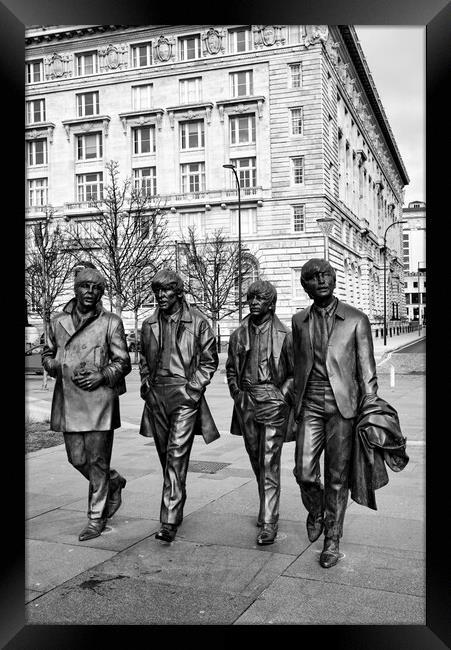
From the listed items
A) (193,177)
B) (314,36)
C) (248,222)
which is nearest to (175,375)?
(248,222)

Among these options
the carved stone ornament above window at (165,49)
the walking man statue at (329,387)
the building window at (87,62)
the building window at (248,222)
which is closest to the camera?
the walking man statue at (329,387)

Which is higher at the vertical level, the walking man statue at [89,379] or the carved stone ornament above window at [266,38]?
the carved stone ornament above window at [266,38]

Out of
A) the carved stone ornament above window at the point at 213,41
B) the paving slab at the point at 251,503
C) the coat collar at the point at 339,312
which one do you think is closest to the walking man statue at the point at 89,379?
the paving slab at the point at 251,503

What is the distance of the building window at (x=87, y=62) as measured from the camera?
2162 inches

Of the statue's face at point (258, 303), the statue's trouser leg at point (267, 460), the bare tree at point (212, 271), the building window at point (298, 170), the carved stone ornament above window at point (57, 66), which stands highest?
the carved stone ornament above window at point (57, 66)

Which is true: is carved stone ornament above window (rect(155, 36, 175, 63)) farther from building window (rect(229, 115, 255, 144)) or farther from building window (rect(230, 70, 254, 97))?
building window (rect(229, 115, 255, 144))

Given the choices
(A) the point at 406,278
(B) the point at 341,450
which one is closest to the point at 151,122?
(B) the point at 341,450

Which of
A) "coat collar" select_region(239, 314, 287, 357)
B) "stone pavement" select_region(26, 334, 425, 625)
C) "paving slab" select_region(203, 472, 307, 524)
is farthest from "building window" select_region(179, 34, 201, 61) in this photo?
"coat collar" select_region(239, 314, 287, 357)

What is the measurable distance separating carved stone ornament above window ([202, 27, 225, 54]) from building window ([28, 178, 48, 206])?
17.0 meters

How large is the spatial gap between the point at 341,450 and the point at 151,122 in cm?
5187

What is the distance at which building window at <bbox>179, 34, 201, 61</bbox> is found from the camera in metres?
52.3

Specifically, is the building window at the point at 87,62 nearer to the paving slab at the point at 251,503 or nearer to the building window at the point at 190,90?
the building window at the point at 190,90
